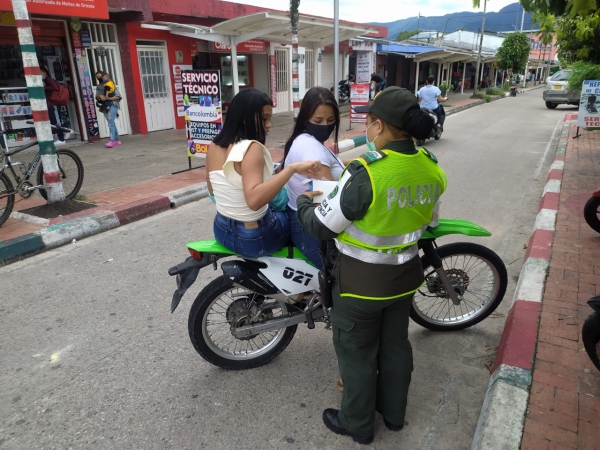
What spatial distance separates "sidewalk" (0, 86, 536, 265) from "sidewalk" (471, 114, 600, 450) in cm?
472

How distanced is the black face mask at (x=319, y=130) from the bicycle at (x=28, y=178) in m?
4.38

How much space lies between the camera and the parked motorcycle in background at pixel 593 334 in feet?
8.42

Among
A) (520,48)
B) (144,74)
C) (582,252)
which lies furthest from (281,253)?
(520,48)

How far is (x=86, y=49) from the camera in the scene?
417 inches

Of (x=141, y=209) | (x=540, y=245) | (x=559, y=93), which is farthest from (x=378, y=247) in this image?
(x=559, y=93)

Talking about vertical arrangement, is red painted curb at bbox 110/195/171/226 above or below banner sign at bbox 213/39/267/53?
below

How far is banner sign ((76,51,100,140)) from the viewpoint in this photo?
10.5 meters

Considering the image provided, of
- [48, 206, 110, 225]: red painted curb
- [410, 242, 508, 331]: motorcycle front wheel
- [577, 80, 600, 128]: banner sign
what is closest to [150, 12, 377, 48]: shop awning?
[48, 206, 110, 225]: red painted curb

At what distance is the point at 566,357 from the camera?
282 cm

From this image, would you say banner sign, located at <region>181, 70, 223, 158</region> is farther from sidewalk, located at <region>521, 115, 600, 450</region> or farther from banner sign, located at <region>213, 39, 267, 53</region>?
banner sign, located at <region>213, 39, 267, 53</region>

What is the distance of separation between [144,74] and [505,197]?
9728 millimetres

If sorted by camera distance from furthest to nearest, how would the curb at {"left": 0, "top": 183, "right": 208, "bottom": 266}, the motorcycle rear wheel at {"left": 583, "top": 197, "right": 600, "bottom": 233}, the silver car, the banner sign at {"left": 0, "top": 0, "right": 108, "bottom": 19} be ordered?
1. the silver car
2. the banner sign at {"left": 0, "top": 0, "right": 108, "bottom": 19}
3. the curb at {"left": 0, "top": 183, "right": 208, "bottom": 266}
4. the motorcycle rear wheel at {"left": 583, "top": 197, "right": 600, "bottom": 233}

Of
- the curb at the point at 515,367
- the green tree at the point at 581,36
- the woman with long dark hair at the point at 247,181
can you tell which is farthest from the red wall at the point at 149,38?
the curb at the point at 515,367

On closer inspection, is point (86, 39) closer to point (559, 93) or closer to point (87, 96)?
point (87, 96)
